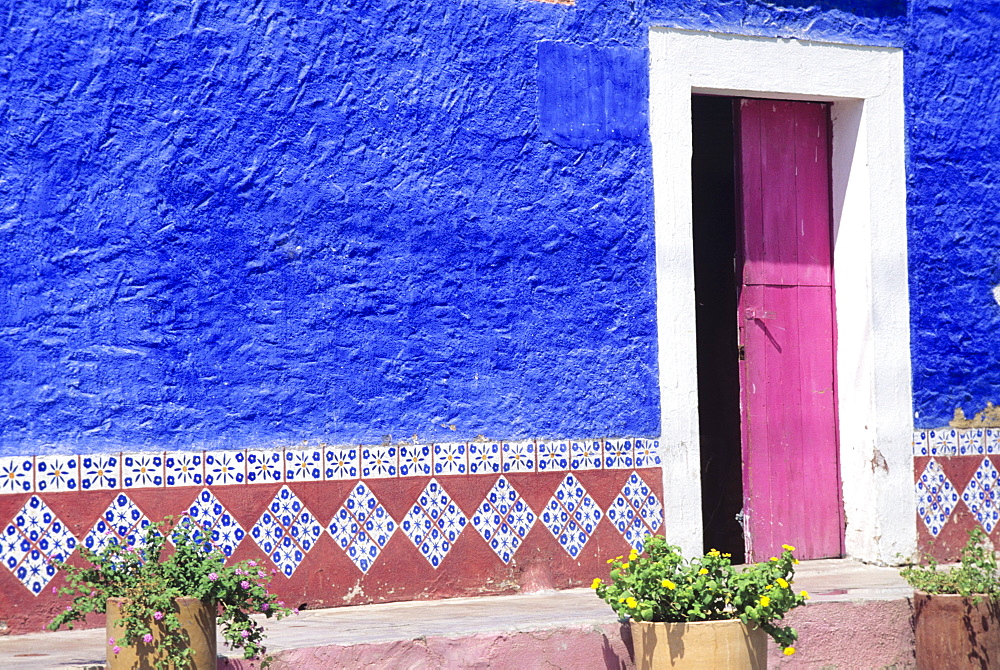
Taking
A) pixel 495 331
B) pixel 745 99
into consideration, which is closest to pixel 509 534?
pixel 495 331

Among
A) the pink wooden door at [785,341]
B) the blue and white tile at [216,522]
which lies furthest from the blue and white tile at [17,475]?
the pink wooden door at [785,341]

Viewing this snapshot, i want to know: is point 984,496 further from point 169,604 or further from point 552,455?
point 169,604

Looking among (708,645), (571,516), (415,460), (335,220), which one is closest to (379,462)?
(415,460)

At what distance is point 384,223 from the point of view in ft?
18.2

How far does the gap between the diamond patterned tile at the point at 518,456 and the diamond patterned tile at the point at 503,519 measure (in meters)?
0.07

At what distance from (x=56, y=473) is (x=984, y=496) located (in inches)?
174

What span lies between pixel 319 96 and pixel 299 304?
890 millimetres

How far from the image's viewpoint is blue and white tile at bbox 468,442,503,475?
5609 mm

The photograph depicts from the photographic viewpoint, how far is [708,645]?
4.25m

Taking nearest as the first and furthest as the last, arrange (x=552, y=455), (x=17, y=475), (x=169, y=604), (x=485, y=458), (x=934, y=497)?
(x=169, y=604)
(x=17, y=475)
(x=485, y=458)
(x=552, y=455)
(x=934, y=497)

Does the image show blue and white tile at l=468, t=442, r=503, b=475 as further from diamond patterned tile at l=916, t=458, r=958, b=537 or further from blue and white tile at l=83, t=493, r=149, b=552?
diamond patterned tile at l=916, t=458, r=958, b=537

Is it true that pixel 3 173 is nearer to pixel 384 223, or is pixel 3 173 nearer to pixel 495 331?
pixel 384 223

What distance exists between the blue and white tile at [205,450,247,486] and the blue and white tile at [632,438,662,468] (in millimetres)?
1772

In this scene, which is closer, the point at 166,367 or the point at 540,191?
the point at 166,367
